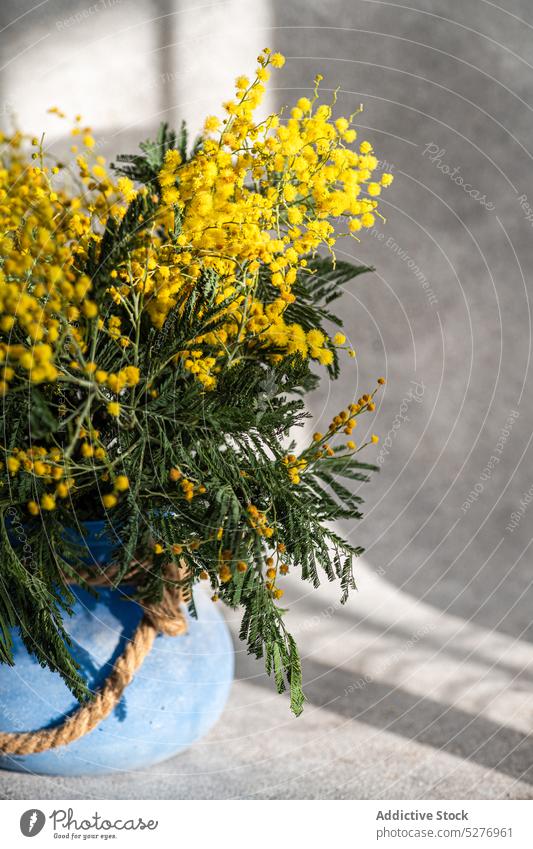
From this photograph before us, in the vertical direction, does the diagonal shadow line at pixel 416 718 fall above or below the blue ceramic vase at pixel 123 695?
below

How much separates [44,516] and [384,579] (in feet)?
2.74

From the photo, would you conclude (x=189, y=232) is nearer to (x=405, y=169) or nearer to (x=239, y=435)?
(x=239, y=435)

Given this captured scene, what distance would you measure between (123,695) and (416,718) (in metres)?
0.45

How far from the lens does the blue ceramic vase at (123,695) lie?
674 millimetres

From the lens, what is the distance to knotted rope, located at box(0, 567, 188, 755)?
0.67m

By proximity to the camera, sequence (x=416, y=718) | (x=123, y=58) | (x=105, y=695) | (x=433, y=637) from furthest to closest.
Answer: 1. (x=123, y=58)
2. (x=433, y=637)
3. (x=416, y=718)
4. (x=105, y=695)

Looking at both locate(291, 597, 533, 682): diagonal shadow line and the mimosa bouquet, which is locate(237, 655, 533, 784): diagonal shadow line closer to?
locate(291, 597, 533, 682): diagonal shadow line

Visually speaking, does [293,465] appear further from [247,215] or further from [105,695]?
[105,695]

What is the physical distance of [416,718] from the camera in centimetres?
98

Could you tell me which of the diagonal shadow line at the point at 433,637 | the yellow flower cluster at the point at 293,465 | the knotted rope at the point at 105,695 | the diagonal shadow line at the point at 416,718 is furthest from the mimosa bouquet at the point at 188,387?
the diagonal shadow line at the point at 433,637

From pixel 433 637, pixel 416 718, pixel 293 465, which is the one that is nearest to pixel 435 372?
pixel 433 637

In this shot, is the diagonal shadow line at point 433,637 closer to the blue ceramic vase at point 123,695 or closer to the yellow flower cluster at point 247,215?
the blue ceramic vase at point 123,695

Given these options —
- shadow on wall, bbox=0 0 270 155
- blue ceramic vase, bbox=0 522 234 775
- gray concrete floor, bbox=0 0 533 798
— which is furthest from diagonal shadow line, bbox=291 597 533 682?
shadow on wall, bbox=0 0 270 155
